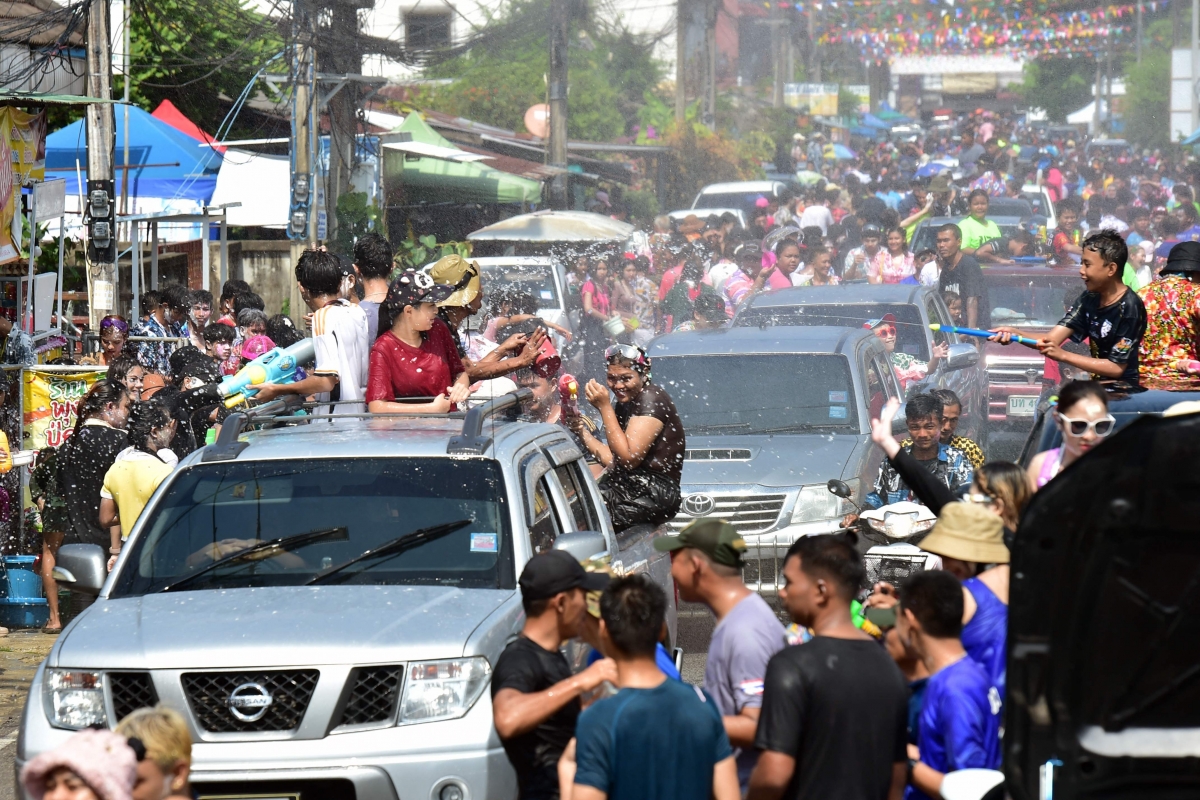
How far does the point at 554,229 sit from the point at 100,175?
6.06 m

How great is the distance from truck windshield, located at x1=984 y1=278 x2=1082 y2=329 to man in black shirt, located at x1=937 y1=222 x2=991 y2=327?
12 centimetres

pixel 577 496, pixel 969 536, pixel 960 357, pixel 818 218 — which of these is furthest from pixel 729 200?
pixel 969 536

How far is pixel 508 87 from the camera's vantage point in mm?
35094

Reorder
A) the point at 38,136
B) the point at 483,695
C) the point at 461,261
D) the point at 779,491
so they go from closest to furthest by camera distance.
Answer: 1. the point at 483,695
2. the point at 461,261
3. the point at 779,491
4. the point at 38,136

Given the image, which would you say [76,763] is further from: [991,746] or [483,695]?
[991,746]

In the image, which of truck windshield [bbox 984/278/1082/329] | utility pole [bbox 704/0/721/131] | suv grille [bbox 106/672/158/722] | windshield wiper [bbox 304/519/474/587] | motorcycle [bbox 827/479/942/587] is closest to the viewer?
suv grille [bbox 106/672/158/722]

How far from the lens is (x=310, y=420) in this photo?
22.5ft

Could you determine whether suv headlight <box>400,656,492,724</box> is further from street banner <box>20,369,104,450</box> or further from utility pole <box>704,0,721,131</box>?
utility pole <box>704,0,721,131</box>

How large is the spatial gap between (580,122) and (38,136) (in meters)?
17.0

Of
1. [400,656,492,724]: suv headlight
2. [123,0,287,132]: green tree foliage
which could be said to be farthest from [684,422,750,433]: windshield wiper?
[123,0,287,132]: green tree foliage

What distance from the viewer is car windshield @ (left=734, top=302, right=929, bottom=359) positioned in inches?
515

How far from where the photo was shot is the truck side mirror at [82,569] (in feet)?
18.8

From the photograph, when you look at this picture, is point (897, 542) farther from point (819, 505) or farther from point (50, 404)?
point (50, 404)

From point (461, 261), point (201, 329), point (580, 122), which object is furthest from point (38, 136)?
point (580, 122)
